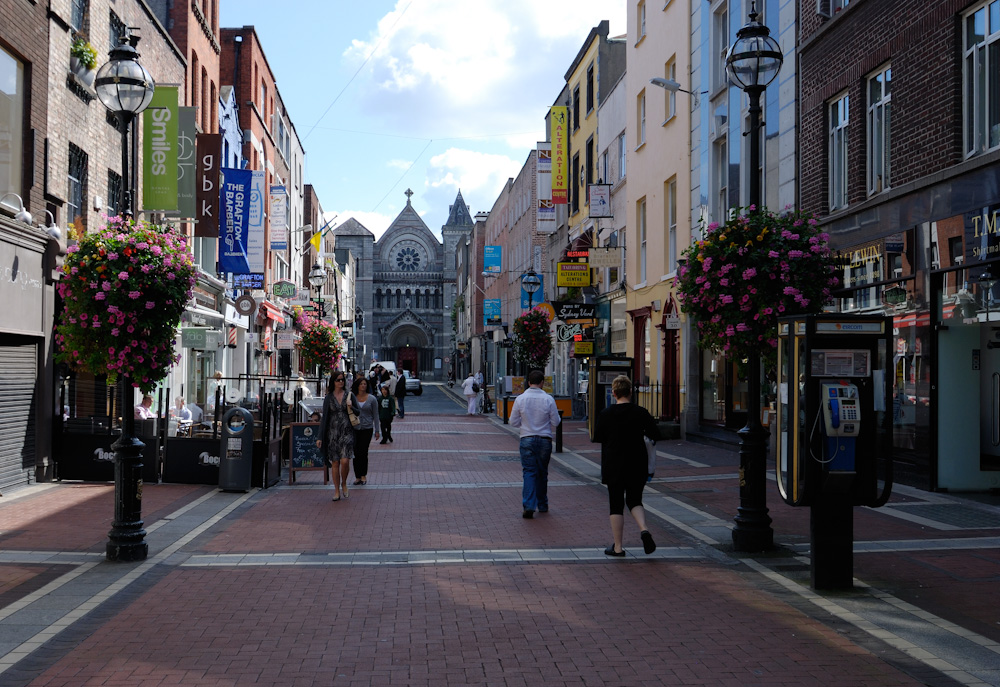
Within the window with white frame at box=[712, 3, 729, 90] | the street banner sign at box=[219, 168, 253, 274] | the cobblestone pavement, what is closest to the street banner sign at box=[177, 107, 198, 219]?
the street banner sign at box=[219, 168, 253, 274]

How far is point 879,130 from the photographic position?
1514 centimetres

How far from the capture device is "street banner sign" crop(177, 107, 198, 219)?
21.4 meters

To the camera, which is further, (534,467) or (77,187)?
(77,187)

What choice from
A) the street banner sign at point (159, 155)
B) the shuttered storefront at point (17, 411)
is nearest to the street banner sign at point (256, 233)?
the street banner sign at point (159, 155)

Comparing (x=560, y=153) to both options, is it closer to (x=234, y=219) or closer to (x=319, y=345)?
(x=319, y=345)

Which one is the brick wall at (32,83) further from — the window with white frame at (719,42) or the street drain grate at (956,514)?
the window with white frame at (719,42)

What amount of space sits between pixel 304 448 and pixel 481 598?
29.0ft

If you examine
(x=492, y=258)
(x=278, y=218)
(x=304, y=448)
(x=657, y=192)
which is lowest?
(x=304, y=448)

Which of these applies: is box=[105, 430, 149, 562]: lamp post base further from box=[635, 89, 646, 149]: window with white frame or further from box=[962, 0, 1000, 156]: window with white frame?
box=[635, 89, 646, 149]: window with white frame

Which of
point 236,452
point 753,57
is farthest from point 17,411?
point 753,57

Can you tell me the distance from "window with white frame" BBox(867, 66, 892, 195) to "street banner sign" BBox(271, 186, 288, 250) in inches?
1060

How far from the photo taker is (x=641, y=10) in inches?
1179

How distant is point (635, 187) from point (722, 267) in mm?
20282

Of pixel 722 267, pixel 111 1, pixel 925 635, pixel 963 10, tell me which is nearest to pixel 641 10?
pixel 111 1
